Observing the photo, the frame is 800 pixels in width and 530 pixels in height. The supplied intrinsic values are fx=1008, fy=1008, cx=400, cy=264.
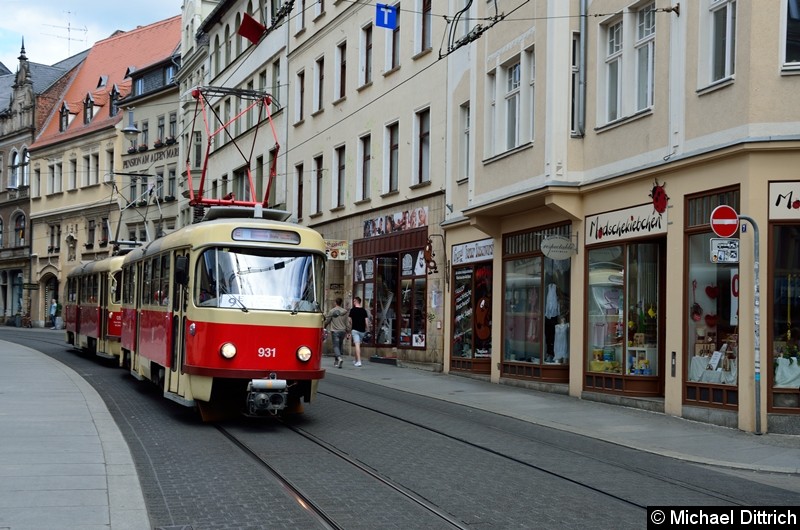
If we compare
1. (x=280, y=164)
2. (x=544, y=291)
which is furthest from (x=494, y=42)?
(x=280, y=164)

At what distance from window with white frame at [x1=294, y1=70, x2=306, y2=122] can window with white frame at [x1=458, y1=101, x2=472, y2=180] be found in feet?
48.6

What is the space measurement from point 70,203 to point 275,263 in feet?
193

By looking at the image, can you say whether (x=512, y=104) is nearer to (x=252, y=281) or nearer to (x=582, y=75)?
(x=582, y=75)

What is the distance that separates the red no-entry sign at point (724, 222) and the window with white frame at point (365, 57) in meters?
20.5

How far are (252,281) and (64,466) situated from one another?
4.32 meters

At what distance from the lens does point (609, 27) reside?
745 inches

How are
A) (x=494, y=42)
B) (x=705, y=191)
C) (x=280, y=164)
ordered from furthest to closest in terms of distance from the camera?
(x=280, y=164), (x=494, y=42), (x=705, y=191)

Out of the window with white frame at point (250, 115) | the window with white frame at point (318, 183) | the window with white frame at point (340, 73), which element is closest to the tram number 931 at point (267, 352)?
the window with white frame at point (340, 73)

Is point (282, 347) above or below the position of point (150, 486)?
above

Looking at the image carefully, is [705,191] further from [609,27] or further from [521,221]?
[521,221]

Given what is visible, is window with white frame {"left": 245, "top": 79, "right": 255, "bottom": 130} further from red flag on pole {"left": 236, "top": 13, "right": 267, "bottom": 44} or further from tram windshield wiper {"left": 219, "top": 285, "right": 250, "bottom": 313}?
tram windshield wiper {"left": 219, "top": 285, "right": 250, "bottom": 313}

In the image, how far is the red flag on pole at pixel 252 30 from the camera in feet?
144

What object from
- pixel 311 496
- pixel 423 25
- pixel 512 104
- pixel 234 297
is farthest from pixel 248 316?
pixel 423 25

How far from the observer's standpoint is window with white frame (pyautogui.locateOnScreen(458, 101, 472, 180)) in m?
25.4
